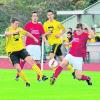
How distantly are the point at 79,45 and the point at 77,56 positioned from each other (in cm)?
35

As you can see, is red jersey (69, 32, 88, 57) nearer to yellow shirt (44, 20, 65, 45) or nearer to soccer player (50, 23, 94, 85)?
soccer player (50, 23, 94, 85)

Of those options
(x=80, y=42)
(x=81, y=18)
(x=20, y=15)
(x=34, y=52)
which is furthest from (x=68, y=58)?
(x=20, y=15)

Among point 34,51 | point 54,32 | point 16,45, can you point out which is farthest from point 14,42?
point 54,32

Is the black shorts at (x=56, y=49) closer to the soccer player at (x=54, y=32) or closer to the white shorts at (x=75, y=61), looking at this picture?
the soccer player at (x=54, y=32)

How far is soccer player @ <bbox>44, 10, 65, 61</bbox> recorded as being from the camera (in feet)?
71.3

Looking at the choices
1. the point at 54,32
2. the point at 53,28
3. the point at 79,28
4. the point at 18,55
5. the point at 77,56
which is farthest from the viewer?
the point at 54,32

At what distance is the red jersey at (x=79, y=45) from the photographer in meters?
18.7

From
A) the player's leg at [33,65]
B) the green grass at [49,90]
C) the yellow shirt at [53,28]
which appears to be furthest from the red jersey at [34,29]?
the player's leg at [33,65]

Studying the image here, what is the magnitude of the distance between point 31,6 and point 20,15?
1.77 m

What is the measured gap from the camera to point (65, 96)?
49.7 feet

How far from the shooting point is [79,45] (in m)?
18.9

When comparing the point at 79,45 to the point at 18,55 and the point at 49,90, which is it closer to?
A: the point at 18,55

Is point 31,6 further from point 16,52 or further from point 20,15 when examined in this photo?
point 16,52

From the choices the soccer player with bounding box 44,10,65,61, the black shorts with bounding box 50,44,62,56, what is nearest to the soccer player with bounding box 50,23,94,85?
the soccer player with bounding box 44,10,65,61
